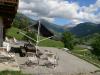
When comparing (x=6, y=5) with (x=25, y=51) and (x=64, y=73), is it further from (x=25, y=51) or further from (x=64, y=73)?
(x=25, y=51)

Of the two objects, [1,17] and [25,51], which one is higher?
[1,17]

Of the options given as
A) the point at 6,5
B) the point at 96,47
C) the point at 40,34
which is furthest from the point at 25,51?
the point at 96,47

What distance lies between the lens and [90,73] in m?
18.3

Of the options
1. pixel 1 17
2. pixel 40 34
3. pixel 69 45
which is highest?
pixel 1 17

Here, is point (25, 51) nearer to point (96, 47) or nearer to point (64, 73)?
point (64, 73)

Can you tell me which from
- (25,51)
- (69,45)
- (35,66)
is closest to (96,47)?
(69,45)

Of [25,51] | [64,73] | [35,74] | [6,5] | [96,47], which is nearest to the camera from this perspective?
[6,5]

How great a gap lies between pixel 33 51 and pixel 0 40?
801 centimetres

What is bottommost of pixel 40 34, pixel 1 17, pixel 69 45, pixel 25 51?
pixel 69 45

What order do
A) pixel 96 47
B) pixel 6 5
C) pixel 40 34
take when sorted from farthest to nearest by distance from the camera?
pixel 96 47 → pixel 40 34 → pixel 6 5

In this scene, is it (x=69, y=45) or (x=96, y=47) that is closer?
(x=96, y=47)

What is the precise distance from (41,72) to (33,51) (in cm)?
812

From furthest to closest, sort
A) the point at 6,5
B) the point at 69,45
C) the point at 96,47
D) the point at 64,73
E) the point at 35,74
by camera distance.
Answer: the point at 69,45 < the point at 96,47 < the point at 64,73 < the point at 35,74 < the point at 6,5

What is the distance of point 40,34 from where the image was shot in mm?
23766
